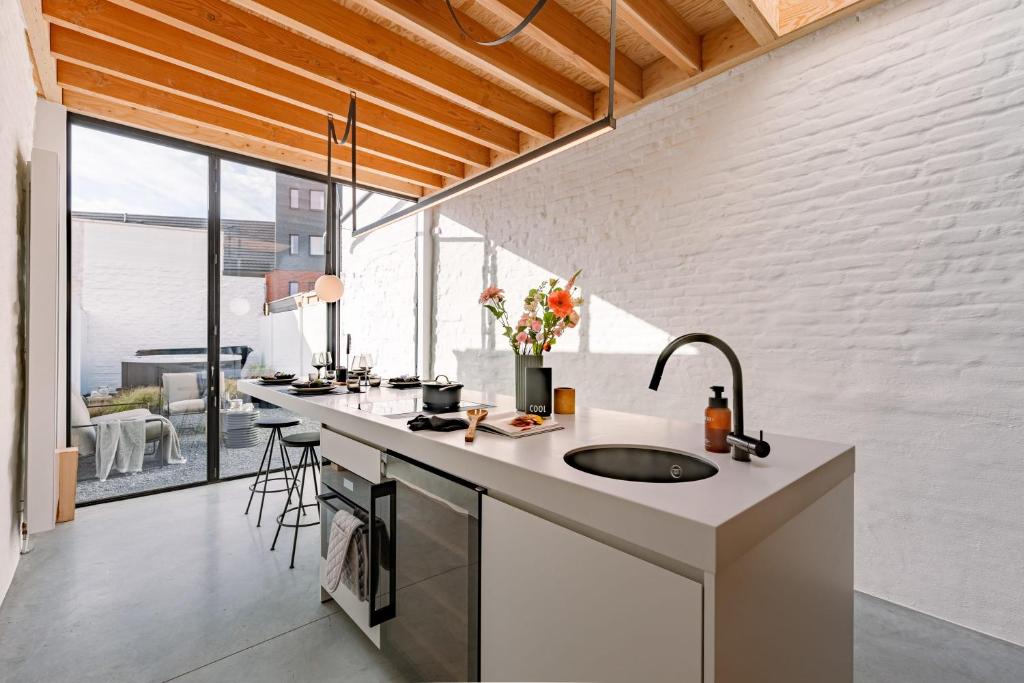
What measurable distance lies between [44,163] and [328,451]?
8.51 ft

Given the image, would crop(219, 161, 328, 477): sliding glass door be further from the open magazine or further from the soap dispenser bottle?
the soap dispenser bottle

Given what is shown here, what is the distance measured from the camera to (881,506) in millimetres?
2418

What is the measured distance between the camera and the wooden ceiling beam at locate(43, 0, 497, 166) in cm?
262

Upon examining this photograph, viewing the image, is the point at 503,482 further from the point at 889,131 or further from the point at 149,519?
the point at 149,519

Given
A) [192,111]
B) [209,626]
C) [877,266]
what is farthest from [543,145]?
[192,111]

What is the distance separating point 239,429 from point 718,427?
430 cm

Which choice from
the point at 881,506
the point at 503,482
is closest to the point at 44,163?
the point at 503,482

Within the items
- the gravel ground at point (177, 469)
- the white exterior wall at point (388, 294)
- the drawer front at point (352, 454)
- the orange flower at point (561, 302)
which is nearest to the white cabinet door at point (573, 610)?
the drawer front at point (352, 454)

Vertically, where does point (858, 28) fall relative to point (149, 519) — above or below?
above

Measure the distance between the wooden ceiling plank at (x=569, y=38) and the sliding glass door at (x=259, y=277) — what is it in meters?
2.65

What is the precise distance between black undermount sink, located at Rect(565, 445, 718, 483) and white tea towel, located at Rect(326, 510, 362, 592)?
1.01m

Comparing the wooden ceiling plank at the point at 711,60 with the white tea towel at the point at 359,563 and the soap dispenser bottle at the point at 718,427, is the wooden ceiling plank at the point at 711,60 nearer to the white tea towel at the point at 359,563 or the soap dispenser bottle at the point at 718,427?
the soap dispenser bottle at the point at 718,427

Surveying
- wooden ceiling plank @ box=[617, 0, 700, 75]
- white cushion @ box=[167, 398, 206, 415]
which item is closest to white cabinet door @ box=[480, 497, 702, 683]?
wooden ceiling plank @ box=[617, 0, 700, 75]

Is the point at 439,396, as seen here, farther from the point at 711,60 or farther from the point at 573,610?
the point at 711,60
